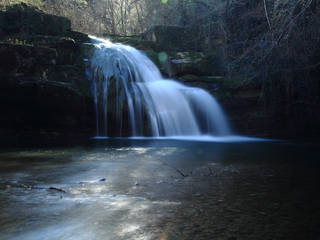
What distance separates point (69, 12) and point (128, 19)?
10.6 meters

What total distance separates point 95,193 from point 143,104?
650 cm

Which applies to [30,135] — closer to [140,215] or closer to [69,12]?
[140,215]

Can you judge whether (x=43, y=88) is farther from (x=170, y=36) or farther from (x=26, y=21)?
(x=170, y=36)

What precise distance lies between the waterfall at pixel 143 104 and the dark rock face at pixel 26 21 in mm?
2265

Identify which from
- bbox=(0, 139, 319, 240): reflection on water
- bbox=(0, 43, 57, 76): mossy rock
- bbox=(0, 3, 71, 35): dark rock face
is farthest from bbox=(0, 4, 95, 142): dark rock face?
bbox=(0, 139, 319, 240): reflection on water

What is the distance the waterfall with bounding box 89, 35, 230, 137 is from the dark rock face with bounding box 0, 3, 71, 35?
226 cm

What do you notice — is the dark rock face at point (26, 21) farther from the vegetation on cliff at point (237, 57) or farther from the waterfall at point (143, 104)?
the waterfall at point (143, 104)

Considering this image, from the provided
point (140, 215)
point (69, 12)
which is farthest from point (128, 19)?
point (140, 215)

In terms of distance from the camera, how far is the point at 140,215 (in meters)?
2.13

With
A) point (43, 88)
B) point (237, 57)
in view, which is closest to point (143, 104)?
point (43, 88)

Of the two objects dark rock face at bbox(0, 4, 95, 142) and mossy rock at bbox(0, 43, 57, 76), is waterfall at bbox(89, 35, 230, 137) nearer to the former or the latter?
dark rock face at bbox(0, 4, 95, 142)

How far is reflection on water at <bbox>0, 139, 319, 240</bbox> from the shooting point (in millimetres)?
1907

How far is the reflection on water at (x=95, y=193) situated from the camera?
6.26 feet

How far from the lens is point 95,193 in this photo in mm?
2723
